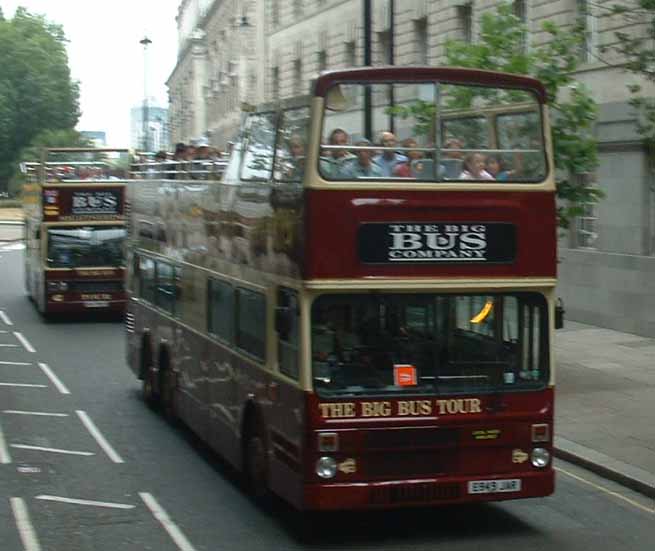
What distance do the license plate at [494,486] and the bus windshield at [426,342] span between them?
2.33 feet

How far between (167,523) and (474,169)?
12.4 ft

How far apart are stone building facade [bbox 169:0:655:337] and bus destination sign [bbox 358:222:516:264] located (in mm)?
4282

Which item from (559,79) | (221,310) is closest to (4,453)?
(221,310)

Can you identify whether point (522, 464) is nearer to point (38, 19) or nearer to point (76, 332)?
point (76, 332)

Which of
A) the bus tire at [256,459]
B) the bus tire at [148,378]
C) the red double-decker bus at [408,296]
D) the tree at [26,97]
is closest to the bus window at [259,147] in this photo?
the red double-decker bus at [408,296]

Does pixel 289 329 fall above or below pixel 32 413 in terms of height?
above

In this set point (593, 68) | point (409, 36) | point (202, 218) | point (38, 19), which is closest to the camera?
point (202, 218)

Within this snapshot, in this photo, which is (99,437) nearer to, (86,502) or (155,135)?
(86,502)

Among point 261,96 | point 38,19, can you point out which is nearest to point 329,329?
point 261,96

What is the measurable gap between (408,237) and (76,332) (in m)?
19.1

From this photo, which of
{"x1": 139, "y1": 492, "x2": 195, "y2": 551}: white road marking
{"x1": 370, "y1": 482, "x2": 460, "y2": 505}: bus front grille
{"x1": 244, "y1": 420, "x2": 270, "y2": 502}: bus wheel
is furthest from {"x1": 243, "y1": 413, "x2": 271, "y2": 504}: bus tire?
{"x1": 370, "y1": 482, "x2": 460, "y2": 505}: bus front grille

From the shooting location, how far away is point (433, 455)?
10664mm

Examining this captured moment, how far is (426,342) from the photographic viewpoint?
10.6 m

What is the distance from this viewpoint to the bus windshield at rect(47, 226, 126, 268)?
29.8 metres
